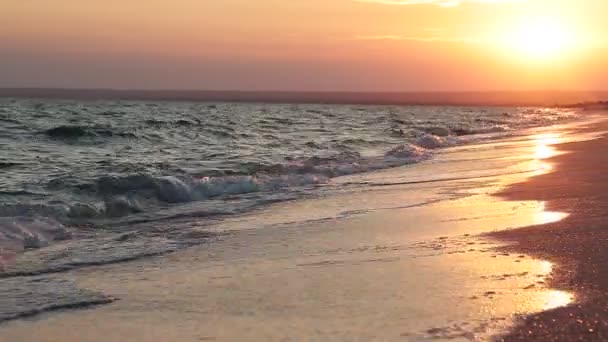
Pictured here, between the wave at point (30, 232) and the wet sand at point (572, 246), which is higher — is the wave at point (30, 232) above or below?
below

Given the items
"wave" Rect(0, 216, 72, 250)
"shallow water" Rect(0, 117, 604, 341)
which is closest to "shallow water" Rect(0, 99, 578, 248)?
"wave" Rect(0, 216, 72, 250)

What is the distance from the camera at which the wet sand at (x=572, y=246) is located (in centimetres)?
397

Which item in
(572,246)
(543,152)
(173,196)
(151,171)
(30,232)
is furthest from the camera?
(543,152)

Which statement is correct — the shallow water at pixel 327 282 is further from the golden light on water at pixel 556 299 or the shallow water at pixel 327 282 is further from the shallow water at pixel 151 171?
the shallow water at pixel 151 171

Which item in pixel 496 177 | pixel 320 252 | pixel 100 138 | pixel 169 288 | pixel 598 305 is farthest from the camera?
pixel 100 138

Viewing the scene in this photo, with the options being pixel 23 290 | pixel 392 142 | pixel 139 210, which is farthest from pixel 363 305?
pixel 392 142

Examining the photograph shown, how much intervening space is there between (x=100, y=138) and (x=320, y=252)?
22157 mm

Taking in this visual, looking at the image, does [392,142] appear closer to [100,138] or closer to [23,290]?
[100,138]

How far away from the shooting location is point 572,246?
20.0 feet

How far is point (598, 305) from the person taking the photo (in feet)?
14.1

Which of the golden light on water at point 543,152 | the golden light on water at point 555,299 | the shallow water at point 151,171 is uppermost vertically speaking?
the golden light on water at point 555,299

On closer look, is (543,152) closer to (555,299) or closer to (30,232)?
(30,232)

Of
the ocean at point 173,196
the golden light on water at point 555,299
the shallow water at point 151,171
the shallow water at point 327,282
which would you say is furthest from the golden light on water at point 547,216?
the shallow water at point 151,171

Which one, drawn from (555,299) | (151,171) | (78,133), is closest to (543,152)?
(151,171)
